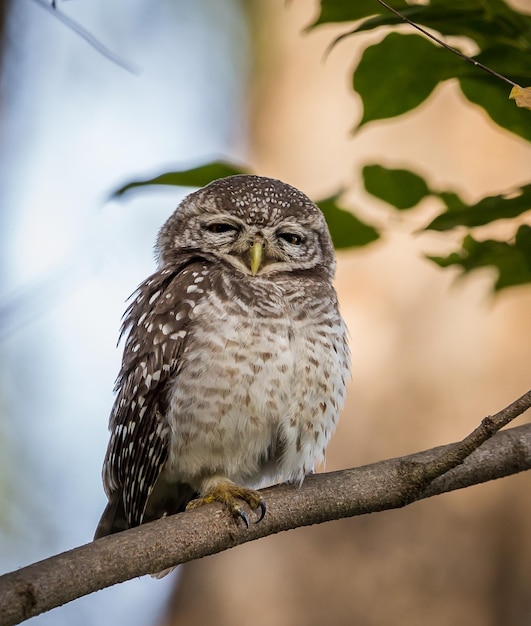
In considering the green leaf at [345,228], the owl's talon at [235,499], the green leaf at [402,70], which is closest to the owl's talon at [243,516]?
the owl's talon at [235,499]

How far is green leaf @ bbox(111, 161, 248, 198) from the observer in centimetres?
255

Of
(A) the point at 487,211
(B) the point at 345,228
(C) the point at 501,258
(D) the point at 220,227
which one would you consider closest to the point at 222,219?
(D) the point at 220,227

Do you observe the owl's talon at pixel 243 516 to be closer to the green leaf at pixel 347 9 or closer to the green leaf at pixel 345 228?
the green leaf at pixel 345 228

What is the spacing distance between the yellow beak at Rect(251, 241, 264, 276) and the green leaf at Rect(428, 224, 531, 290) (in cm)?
94

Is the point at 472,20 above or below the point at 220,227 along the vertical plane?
below

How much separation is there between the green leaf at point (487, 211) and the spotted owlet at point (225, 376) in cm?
87

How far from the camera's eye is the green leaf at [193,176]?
255 centimetres

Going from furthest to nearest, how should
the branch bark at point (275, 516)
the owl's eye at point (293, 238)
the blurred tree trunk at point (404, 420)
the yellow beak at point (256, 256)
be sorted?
the blurred tree trunk at point (404, 420) → the owl's eye at point (293, 238) → the yellow beak at point (256, 256) → the branch bark at point (275, 516)

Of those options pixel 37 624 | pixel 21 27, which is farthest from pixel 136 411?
pixel 37 624

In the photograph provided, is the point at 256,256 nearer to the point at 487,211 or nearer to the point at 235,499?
the point at 235,499

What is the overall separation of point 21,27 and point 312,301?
1967 millimetres

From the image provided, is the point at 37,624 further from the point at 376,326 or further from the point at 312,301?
the point at 312,301

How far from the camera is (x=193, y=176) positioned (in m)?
2.58

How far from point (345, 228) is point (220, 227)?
2.97ft
